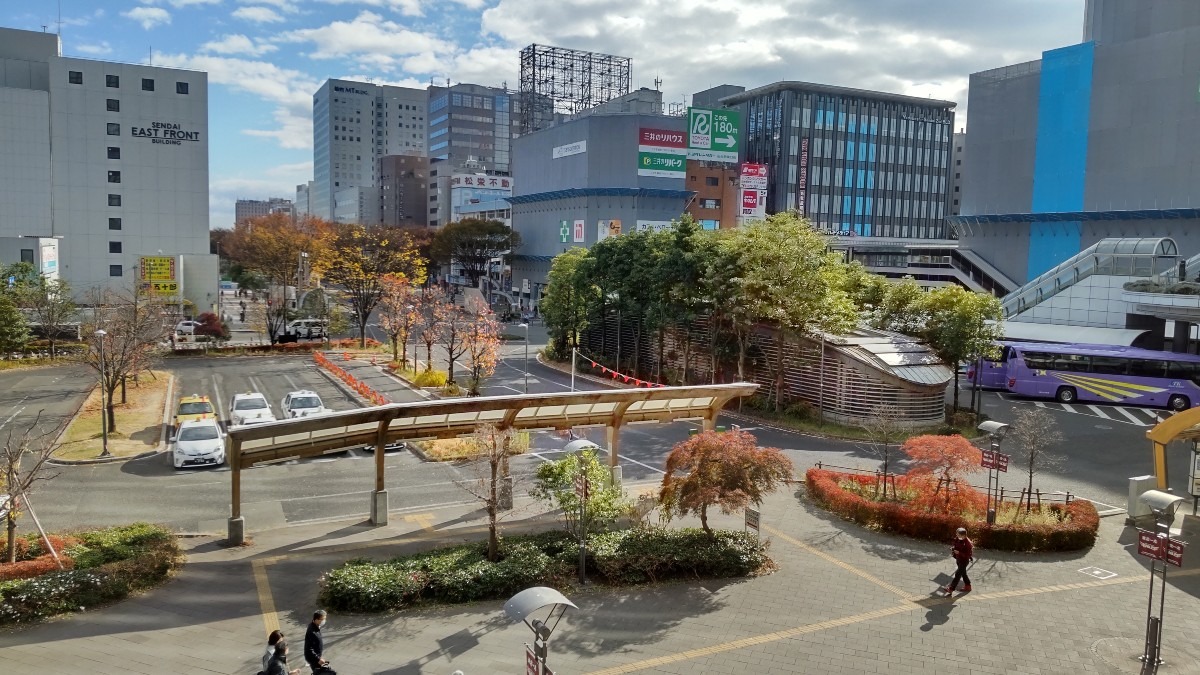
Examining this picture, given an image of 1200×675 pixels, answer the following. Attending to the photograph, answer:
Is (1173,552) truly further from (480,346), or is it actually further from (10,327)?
(10,327)

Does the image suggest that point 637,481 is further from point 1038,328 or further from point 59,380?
point 1038,328

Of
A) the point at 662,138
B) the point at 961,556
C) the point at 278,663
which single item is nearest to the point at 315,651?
the point at 278,663

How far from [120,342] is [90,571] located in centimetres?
1891

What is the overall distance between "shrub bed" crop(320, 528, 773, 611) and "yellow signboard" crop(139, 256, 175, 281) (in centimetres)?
5601

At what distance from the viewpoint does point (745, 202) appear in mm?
89375

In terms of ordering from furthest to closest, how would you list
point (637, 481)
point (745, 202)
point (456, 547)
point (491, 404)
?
point (745, 202), point (637, 481), point (491, 404), point (456, 547)

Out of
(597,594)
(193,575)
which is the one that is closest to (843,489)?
(597,594)

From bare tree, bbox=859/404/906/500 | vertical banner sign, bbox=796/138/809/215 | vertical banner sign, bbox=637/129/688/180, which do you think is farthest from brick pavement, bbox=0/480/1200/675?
vertical banner sign, bbox=796/138/809/215

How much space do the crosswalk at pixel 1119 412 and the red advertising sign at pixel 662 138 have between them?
54021 mm

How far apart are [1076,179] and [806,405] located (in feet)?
154

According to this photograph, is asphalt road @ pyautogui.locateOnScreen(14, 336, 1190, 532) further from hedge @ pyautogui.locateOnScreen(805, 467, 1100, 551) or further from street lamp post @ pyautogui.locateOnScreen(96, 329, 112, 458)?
hedge @ pyautogui.locateOnScreen(805, 467, 1100, 551)

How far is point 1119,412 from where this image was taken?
36.7 metres

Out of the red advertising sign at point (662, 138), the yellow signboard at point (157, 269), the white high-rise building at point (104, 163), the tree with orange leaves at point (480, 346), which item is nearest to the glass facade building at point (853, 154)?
the red advertising sign at point (662, 138)

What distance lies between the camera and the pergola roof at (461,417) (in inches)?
675
